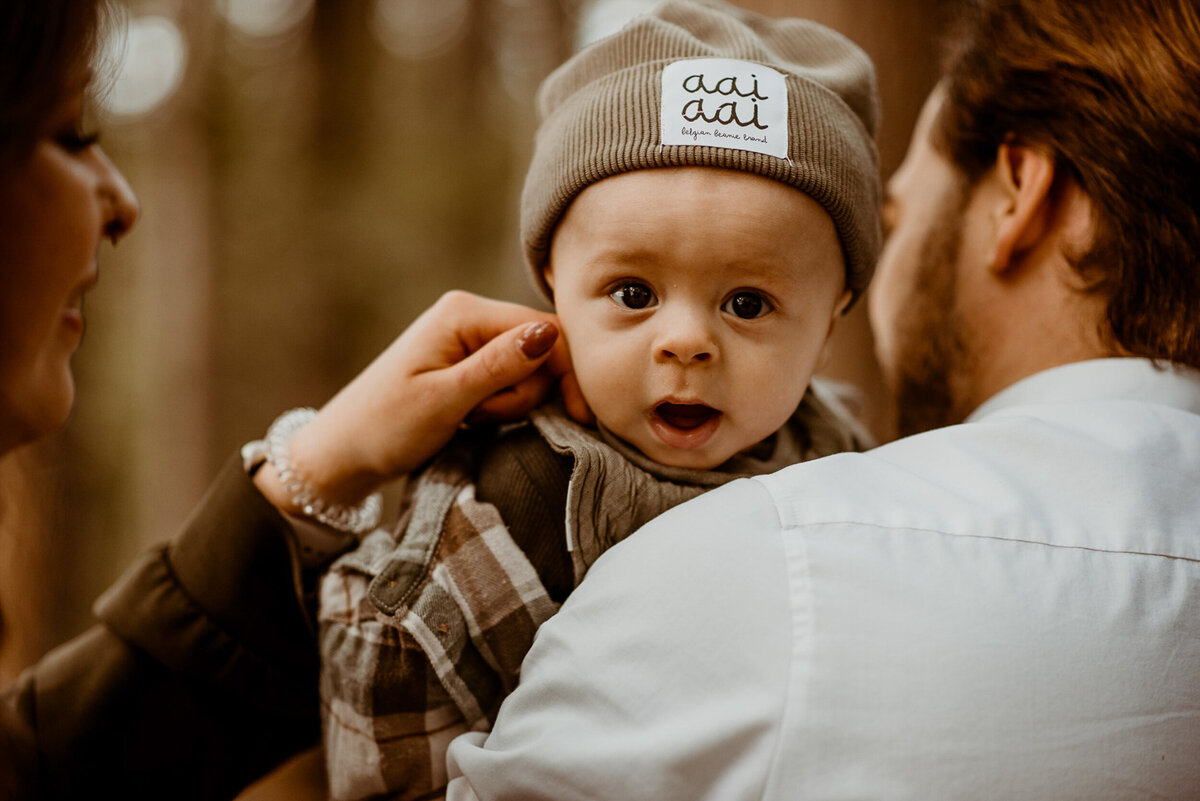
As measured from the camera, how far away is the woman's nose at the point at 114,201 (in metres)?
0.95

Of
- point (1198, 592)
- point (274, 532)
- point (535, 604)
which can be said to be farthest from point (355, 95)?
point (1198, 592)

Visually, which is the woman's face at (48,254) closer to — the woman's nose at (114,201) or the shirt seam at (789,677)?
the woman's nose at (114,201)

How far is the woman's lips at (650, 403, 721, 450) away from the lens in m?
1.09

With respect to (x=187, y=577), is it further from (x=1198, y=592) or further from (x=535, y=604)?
(x=1198, y=592)

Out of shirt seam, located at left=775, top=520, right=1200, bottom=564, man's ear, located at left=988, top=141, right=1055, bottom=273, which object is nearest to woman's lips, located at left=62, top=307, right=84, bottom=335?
shirt seam, located at left=775, top=520, right=1200, bottom=564

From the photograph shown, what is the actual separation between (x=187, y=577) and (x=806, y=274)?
1.06 m

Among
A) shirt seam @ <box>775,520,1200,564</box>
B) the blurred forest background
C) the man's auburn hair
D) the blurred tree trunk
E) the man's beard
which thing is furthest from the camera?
the blurred forest background

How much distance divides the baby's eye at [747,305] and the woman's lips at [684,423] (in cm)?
13

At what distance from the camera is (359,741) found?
3.59ft

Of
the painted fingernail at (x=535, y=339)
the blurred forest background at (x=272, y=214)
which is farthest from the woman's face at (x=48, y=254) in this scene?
the blurred forest background at (x=272, y=214)

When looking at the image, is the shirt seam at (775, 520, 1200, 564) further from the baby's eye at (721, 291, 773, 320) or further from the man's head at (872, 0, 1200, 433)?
the man's head at (872, 0, 1200, 433)

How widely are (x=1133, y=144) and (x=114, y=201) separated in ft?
4.62

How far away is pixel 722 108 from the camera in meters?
1.04

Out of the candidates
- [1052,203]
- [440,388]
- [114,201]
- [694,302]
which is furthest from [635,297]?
[1052,203]
